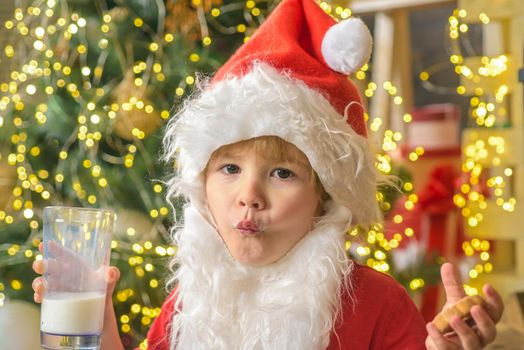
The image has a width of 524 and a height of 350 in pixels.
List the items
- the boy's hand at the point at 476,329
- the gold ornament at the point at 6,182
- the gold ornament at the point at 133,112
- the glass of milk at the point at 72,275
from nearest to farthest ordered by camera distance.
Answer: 1. the boy's hand at the point at 476,329
2. the glass of milk at the point at 72,275
3. the gold ornament at the point at 133,112
4. the gold ornament at the point at 6,182

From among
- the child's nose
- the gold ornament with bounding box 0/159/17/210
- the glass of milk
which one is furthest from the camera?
the gold ornament with bounding box 0/159/17/210

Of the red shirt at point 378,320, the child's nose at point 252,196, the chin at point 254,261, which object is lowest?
the red shirt at point 378,320

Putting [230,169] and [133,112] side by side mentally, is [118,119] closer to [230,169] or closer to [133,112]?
[133,112]

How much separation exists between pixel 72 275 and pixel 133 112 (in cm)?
117

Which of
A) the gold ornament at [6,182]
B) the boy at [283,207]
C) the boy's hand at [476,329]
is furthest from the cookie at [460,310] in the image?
the gold ornament at [6,182]

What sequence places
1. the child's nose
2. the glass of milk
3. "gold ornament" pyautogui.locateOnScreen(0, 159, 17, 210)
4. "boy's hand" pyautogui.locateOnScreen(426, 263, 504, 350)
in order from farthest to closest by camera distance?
"gold ornament" pyautogui.locateOnScreen(0, 159, 17, 210)
the child's nose
the glass of milk
"boy's hand" pyautogui.locateOnScreen(426, 263, 504, 350)

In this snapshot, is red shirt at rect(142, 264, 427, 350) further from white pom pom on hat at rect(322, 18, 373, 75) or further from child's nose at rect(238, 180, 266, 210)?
white pom pom on hat at rect(322, 18, 373, 75)

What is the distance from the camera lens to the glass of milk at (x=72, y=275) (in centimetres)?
120

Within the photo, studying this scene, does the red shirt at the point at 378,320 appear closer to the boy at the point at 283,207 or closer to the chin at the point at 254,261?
the boy at the point at 283,207

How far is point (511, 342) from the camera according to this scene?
77.2 inches

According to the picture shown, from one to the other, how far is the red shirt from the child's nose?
0.76 ft

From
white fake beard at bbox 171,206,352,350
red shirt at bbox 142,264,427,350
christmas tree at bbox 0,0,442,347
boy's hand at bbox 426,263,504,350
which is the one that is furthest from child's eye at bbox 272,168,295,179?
christmas tree at bbox 0,0,442,347

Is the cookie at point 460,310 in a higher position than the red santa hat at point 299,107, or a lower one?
lower

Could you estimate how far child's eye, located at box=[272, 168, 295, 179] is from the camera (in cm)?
134
